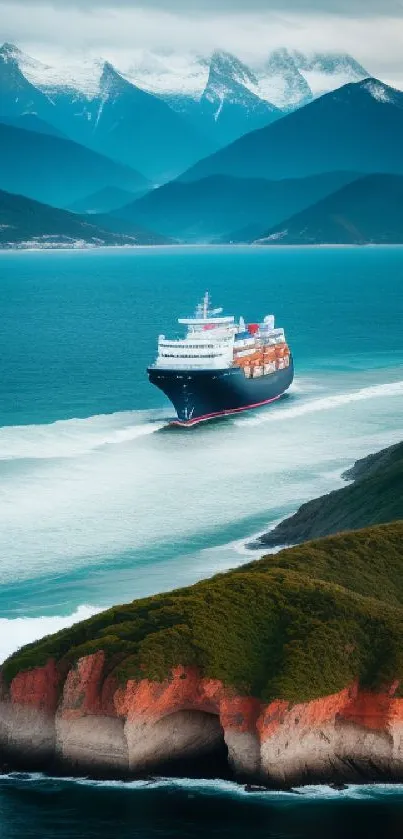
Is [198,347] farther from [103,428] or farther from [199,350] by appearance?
[103,428]

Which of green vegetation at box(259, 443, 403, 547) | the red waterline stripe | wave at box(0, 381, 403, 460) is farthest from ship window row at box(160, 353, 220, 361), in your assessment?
green vegetation at box(259, 443, 403, 547)

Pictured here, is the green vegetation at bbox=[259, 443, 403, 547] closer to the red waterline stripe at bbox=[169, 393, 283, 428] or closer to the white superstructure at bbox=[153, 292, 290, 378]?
the red waterline stripe at bbox=[169, 393, 283, 428]

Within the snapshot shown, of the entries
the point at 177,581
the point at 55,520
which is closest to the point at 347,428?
the point at 55,520

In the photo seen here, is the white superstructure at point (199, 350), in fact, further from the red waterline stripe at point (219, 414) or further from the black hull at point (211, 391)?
the red waterline stripe at point (219, 414)

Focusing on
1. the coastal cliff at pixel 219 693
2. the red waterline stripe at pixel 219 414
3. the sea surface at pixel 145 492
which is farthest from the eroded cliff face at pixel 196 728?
the red waterline stripe at pixel 219 414

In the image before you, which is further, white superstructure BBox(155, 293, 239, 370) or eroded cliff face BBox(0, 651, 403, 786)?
white superstructure BBox(155, 293, 239, 370)

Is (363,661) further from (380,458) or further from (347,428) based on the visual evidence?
(347,428)
